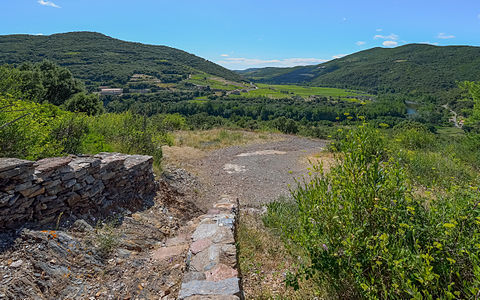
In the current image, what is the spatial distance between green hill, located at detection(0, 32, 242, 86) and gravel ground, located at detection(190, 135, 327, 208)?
1748 inches

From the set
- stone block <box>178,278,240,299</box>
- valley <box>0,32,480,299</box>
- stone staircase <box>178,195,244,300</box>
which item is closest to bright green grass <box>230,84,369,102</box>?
valley <box>0,32,480,299</box>

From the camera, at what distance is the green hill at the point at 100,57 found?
5234 centimetres

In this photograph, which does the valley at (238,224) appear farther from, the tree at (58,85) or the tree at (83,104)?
the tree at (58,85)

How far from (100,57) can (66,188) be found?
2891 inches

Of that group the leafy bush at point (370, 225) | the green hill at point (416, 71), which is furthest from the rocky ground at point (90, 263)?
the green hill at point (416, 71)

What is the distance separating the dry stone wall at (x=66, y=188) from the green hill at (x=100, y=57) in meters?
49.0

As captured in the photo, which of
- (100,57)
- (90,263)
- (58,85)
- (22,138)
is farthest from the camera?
(100,57)

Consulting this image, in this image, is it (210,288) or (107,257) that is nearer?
(210,288)

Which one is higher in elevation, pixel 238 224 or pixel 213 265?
pixel 213 265

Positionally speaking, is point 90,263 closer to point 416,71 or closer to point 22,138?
point 22,138

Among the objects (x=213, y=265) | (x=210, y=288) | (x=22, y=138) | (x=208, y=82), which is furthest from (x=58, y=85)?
(x=208, y=82)

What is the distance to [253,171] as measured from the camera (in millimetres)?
9711

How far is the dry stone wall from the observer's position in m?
2.86

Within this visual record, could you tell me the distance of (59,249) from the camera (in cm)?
289
